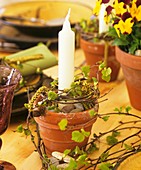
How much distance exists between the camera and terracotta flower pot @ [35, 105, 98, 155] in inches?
36.8

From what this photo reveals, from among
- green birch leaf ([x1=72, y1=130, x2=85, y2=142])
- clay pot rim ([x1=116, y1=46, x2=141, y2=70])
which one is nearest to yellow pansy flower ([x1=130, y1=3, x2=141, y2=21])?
clay pot rim ([x1=116, y1=46, x2=141, y2=70])

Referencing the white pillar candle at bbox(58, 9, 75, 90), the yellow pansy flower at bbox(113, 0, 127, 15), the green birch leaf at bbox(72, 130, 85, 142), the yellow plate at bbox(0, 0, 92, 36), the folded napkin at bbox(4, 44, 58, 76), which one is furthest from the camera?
the yellow plate at bbox(0, 0, 92, 36)

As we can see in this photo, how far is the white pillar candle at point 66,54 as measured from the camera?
0.98 metres

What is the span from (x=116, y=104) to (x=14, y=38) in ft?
1.91

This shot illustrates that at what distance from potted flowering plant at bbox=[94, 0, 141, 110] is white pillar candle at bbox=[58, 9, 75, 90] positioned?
0.58 ft

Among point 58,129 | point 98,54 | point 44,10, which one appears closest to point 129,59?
point 98,54

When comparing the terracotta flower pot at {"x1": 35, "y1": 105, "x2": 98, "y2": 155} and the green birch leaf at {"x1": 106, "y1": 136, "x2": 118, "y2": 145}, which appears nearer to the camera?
the terracotta flower pot at {"x1": 35, "y1": 105, "x2": 98, "y2": 155}

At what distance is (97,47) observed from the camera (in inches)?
56.5

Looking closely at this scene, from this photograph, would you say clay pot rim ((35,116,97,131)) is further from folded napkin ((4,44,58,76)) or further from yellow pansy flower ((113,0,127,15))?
folded napkin ((4,44,58,76))

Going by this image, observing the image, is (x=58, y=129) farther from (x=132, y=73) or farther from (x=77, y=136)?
(x=132, y=73)

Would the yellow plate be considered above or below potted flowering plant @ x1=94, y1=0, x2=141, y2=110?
below

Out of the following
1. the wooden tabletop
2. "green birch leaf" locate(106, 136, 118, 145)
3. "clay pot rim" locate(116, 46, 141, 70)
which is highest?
"clay pot rim" locate(116, 46, 141, 70)

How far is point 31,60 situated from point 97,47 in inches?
8.4

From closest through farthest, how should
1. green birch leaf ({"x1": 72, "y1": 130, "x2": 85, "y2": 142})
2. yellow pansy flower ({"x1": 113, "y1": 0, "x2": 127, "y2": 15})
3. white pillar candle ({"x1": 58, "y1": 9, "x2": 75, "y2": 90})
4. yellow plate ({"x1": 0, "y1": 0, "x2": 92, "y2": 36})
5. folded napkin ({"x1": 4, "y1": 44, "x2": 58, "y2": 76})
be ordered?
green birch leaf ({"x1": 72, "y1": 130, "x2": 85, "y2": 142}) < white pillar candle ({"x1": 58, "y1": 9, "x2": 75, "y2": 90}) < yellow pansy flower ({"x1": 113, "y1": 0, "x2": 127, "y2": 15}) < folded napkin ({"x1": 4, "y1": 44, "x2": 58, "y2": 76}) < yellow plate ({"x1": 0, "y1": 0, "x2": 92, "y2": 36})
